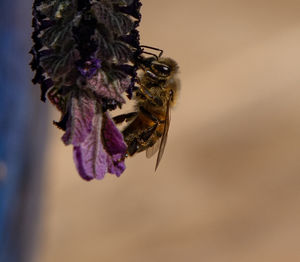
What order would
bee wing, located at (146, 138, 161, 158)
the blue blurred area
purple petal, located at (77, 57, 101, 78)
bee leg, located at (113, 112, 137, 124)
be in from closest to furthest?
purple petal, located at (77, 57, 101, 78) → bee leg, located at (113, 112, 137, 124) → bee wing, located at (146, 138, 161, 158) → the blue blurred area

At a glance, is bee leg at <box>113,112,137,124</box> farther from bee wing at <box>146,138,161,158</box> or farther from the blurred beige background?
the blurred beige background

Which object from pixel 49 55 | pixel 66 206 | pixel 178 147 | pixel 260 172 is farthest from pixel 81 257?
pixel 49 55

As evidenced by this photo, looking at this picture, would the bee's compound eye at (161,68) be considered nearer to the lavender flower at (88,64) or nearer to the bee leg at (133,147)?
the bee leg at (133,147)

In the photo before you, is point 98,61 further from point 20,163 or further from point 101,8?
point 20,163

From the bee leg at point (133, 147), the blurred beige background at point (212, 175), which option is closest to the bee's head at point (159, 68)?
the bee leg at point (133, 147)

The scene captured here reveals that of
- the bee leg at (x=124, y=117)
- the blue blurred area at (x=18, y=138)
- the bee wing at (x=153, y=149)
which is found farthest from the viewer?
the blue blurred area at (x=18, y=138)

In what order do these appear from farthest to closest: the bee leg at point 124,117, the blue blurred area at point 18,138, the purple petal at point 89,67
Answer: the blue blurred area at point 18,138 → the bee leg at point 124,117 → the purple petal at point 89,67

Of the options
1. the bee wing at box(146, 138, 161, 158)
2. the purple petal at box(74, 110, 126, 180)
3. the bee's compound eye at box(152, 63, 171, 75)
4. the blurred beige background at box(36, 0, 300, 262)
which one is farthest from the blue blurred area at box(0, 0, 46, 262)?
the purple petal at box(74, 110, 126, 180)
